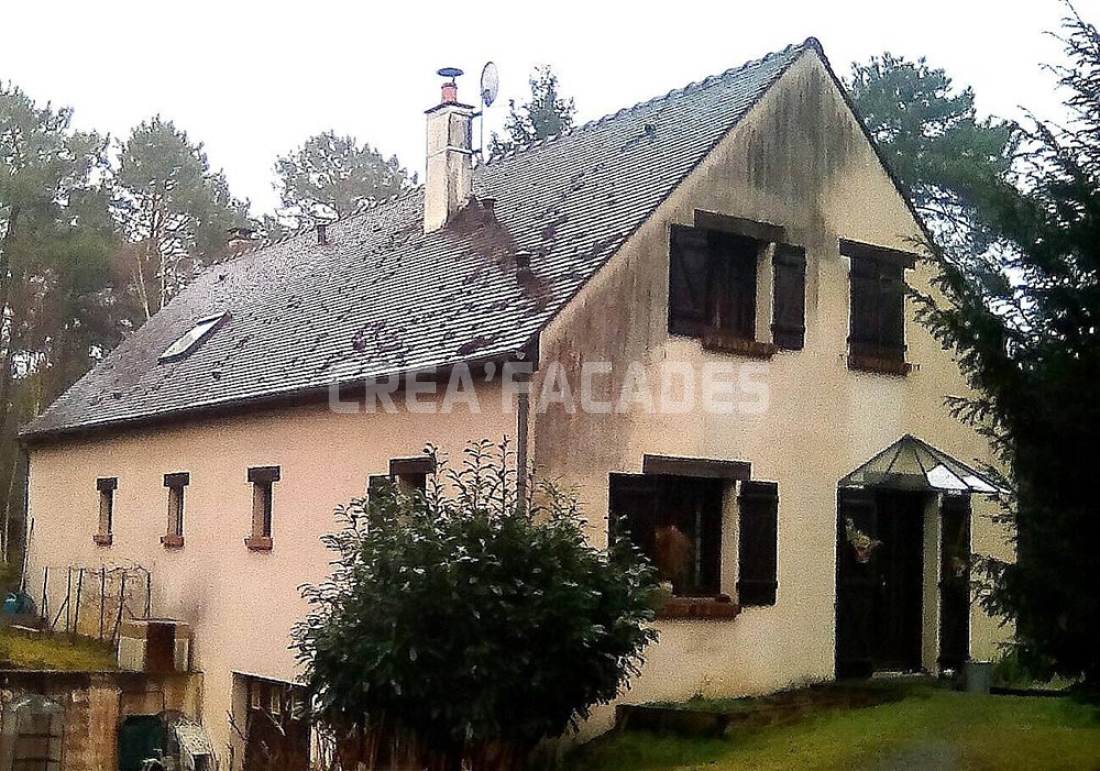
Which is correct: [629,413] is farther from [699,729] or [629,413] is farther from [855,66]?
[855,66]

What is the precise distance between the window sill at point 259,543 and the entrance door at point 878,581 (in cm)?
720

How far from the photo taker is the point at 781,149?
50.0ft

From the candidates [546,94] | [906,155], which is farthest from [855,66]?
[546,94]

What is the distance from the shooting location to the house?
13.7 metres

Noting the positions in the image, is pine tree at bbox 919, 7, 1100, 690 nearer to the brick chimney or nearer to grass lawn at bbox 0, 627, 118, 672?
the brick chimney

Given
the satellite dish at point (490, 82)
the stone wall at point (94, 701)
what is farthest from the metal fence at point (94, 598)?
the satellite dish at point (490, 82)

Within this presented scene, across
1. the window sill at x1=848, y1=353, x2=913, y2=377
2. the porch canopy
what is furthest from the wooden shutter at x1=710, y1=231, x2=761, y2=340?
the porch canopy

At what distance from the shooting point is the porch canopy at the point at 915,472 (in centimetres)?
1589

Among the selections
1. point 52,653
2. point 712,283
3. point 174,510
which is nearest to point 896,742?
point 712,283

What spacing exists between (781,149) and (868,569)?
510cm

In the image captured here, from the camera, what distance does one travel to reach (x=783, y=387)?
15164 millimetres

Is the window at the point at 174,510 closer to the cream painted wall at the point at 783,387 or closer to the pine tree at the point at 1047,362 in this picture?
the cream painted wall at the point at 783,387

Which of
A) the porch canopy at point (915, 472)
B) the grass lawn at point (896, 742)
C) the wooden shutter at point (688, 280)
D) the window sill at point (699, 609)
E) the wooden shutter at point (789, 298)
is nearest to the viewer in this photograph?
the grass lawn at point (896, 742)

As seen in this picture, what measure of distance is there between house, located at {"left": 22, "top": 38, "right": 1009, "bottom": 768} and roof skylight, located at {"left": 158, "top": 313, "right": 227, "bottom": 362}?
252 cm
